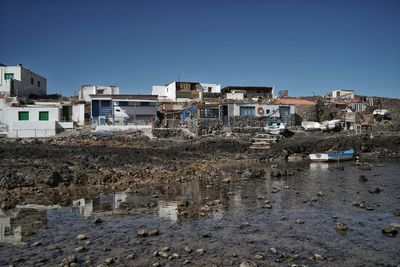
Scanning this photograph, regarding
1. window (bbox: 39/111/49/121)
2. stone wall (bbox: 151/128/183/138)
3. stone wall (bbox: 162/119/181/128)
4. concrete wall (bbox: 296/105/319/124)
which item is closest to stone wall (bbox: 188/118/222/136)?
stone wall (bbox: 151/128/183/138)

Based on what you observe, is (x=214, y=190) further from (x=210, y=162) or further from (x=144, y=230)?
(x=210, y=162)

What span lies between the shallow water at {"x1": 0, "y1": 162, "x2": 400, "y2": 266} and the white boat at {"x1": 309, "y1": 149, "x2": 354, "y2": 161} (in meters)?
14.2

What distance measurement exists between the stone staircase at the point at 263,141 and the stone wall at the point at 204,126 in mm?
8093

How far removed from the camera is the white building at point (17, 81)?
64.5 m

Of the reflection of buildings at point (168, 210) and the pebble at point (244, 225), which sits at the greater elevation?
the reflection of buildings at point (168, 210)

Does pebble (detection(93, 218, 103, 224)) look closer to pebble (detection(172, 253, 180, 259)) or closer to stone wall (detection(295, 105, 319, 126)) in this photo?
pebble (detection(172, 253, 180, 259))

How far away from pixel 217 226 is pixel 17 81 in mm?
64866

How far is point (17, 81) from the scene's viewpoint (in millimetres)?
66250

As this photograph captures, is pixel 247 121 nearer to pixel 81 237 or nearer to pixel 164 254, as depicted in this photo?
pixel 81 237

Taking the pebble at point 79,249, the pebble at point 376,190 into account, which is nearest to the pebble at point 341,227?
the pebble at point 376,190

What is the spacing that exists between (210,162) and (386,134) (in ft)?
93.1

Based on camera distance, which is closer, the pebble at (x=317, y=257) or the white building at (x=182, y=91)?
the pebble at (x=317, y=257)

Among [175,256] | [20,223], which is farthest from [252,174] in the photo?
[20,223]

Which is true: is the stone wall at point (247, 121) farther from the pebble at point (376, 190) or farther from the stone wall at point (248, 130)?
the pebble at point (376, 190)
